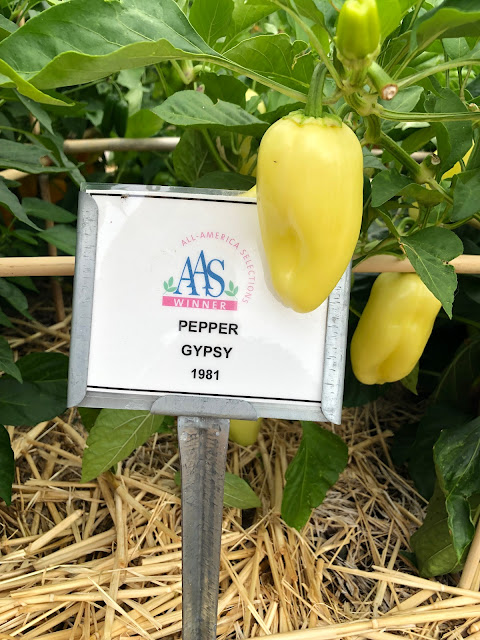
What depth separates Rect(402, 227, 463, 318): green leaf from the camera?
0.53m

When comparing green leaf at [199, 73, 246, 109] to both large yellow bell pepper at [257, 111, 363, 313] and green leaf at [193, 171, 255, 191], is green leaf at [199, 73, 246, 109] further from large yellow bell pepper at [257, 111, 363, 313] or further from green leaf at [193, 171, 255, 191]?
large yellow bell pepper at [257, 111, 363, 313]

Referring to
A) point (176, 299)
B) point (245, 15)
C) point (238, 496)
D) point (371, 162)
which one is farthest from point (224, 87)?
point (238, 496)

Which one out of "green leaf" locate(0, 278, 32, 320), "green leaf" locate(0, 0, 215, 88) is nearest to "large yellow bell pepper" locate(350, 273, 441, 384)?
"green leaf" locate(0, 0, 215, 88)

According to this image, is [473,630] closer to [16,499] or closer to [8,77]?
[16,499]

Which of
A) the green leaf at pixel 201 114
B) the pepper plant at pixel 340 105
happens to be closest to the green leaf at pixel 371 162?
the pepper plant at pixel 340 105

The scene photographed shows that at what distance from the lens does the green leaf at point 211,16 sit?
63cm

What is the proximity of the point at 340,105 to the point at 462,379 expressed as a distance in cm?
48

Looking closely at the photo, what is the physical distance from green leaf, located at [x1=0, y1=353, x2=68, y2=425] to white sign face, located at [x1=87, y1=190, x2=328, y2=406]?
310 millimetres

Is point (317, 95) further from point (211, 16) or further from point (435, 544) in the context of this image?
point (435, 544)

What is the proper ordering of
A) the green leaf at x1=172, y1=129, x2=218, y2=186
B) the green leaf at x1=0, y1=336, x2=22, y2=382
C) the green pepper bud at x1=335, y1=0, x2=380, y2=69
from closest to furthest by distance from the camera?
the green pepper bud at x1=335, y1=0, x2=380, y2=69, the green leaf at x1=0, y1=336, x2=22, y2=382, the green leaf at x1=172, y1=129, x2=218, y2=186

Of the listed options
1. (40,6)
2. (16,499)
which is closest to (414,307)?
(16,499)

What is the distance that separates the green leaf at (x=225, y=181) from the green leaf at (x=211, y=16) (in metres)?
0.15

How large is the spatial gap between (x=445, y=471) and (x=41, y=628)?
19.0 inches

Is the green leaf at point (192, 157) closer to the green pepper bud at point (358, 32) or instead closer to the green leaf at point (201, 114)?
the green leaf at point (201, 114)
